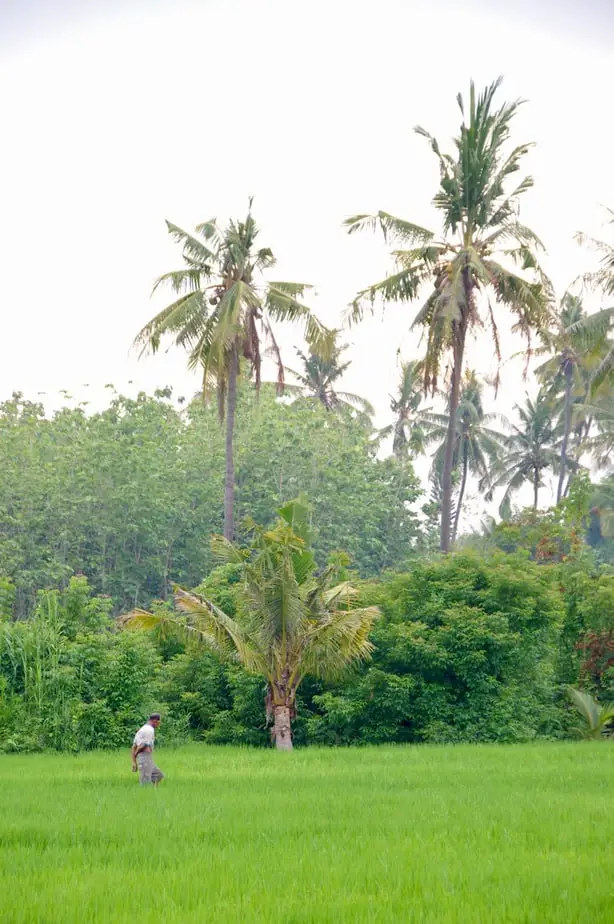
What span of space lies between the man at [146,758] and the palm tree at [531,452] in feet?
148

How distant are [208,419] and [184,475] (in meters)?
6.26

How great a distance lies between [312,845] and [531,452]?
5060cm

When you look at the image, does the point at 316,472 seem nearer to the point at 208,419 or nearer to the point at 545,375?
the point at 208,419

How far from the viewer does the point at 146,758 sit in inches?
671

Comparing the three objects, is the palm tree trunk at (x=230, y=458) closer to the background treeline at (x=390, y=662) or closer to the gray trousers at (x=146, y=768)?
the background treeline at (x=390, y=662)

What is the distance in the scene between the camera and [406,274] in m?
32.0

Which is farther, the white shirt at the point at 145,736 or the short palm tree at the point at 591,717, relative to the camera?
the short palm tree at the point at 591,717

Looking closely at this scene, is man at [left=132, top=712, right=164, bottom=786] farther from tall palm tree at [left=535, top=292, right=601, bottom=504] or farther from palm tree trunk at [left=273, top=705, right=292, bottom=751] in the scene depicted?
tall palm tree at [left=535, top=292, right=601, bottom=504]

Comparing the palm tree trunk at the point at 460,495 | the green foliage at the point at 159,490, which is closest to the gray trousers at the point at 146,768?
the green foliage at the point at 159,490

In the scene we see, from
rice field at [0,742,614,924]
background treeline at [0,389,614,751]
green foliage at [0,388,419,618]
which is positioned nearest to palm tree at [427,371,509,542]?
green foliage at [0,388,419,618]

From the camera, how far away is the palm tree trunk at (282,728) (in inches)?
989

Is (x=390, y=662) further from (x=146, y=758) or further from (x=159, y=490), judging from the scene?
(x=159, y=490)

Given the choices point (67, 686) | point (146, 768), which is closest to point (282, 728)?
point (67, 686)

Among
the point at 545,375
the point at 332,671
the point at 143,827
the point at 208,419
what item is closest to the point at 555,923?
the point at 143,827
